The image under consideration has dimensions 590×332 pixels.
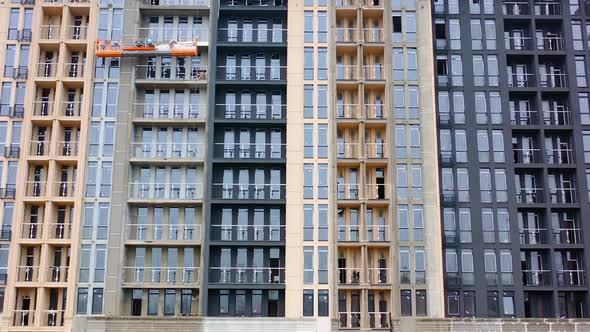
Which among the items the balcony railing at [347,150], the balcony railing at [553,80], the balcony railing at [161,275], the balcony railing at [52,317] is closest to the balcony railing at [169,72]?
the balcony railing at [347,150]

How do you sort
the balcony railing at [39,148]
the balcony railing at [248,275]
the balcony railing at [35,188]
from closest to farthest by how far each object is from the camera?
the balcony railing at [248,275] → the balcony railing at [35,188] → the balcony railing at [39,148]

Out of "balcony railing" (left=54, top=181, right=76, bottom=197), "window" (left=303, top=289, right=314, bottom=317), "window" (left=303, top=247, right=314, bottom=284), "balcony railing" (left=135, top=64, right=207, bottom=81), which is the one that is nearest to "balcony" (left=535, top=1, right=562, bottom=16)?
"window" (left=303, top=247, right=314, bottom=284)

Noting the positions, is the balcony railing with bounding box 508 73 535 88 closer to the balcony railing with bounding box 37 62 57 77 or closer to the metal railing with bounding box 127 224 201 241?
the metal railing with bounding box 127 224 201 241

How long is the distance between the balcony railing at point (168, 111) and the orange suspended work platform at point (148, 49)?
4.12m

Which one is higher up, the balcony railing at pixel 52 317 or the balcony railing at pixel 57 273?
the balcony railing at pixel 57 273

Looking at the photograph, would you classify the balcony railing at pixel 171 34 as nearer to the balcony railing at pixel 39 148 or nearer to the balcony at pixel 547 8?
the balcony railing at pixel 39 148

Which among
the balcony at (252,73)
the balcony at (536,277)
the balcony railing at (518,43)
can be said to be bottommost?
the balcony at (536,277)

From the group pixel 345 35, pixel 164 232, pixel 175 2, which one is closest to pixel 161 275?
pixel 164 232

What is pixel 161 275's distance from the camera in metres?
58.3

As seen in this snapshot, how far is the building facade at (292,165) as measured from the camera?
57.0m

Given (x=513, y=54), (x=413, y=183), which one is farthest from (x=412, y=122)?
(x=513, y=54)

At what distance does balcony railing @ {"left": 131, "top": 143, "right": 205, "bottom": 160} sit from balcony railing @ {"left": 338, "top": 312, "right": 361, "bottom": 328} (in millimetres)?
16486

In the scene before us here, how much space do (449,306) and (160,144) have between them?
83.6 feet

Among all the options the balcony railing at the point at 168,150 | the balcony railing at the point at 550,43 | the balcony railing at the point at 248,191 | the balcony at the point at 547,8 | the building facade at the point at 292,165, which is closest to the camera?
the building facade at the point at 292,165
